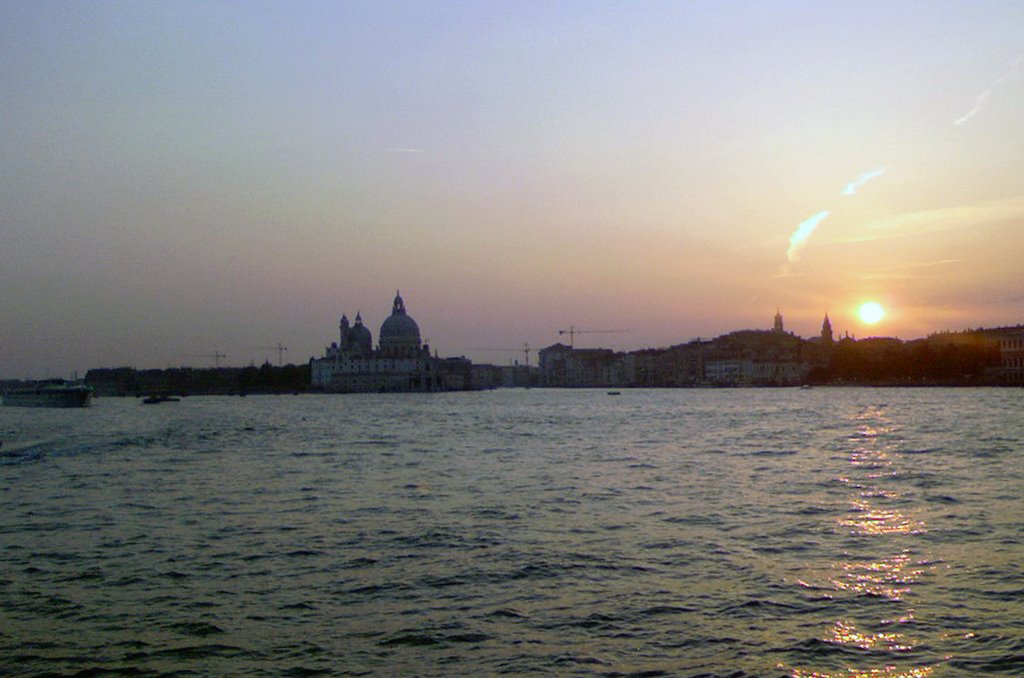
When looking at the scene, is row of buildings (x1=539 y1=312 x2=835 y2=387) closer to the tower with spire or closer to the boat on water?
the tower with spire

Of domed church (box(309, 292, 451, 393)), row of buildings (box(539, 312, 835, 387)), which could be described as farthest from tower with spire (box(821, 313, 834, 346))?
domed church (box(309, 292, 451, 393))

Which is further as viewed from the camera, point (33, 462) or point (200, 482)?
point (33, 462)

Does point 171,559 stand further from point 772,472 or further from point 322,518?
point 772,472

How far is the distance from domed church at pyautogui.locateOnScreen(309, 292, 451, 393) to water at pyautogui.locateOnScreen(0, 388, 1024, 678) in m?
140

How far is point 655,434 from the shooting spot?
114ft

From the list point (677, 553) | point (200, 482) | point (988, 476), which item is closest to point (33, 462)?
point (200, 482)

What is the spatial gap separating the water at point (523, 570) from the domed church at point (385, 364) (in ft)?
459

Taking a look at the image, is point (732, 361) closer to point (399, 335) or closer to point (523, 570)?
point (399, 335)

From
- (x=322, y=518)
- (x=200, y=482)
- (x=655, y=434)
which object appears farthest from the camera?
(x=655, y=434)

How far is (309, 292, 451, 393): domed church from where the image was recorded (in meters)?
161

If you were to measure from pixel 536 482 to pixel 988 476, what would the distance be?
25.1ft

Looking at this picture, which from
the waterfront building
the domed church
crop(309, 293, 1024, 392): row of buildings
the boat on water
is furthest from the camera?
the domed church

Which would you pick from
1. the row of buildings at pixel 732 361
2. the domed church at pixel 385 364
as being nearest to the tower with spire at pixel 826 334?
the row of buildings at pixel 732 361

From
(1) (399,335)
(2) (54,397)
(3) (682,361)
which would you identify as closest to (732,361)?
A: (3) (682,361)
